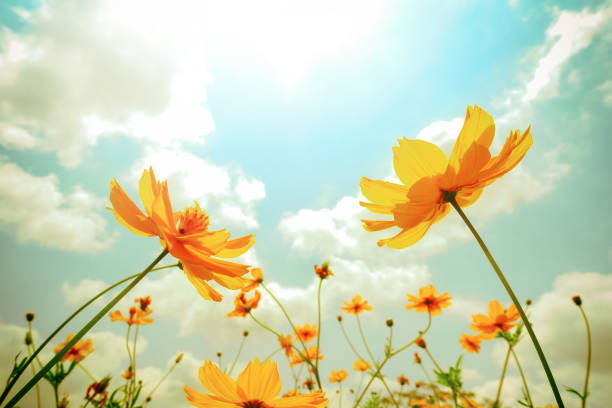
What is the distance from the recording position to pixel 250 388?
72 cm

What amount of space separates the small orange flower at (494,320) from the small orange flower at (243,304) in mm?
1674

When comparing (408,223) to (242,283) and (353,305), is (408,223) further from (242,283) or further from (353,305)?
(353,305)

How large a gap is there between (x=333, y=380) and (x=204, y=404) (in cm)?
433

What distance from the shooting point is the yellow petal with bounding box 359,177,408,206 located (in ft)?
2.71

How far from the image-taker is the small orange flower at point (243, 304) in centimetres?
240

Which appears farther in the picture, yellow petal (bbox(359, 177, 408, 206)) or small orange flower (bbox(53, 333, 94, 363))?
small orange flower (bbox(53, 333, 94, 363))

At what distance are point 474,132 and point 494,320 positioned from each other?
2.07m

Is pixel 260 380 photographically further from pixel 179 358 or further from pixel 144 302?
pixel 179 358

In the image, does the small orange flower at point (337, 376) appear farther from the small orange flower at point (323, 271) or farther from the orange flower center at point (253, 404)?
the orange flower center at point (253, 404)

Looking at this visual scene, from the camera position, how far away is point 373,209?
86 cm

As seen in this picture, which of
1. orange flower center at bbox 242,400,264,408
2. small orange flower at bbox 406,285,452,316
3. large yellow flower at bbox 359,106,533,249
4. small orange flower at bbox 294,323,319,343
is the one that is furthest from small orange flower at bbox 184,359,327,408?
small orange flower at bbox 294,323,319,343

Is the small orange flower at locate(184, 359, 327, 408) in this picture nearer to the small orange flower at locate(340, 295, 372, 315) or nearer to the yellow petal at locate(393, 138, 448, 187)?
the yellow petal at locate(393, 138, 448, 187)

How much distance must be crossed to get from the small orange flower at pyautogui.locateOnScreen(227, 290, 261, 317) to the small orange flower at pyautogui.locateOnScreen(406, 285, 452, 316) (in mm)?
1353

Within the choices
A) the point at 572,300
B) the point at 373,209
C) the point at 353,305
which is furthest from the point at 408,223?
the point at 353,305
